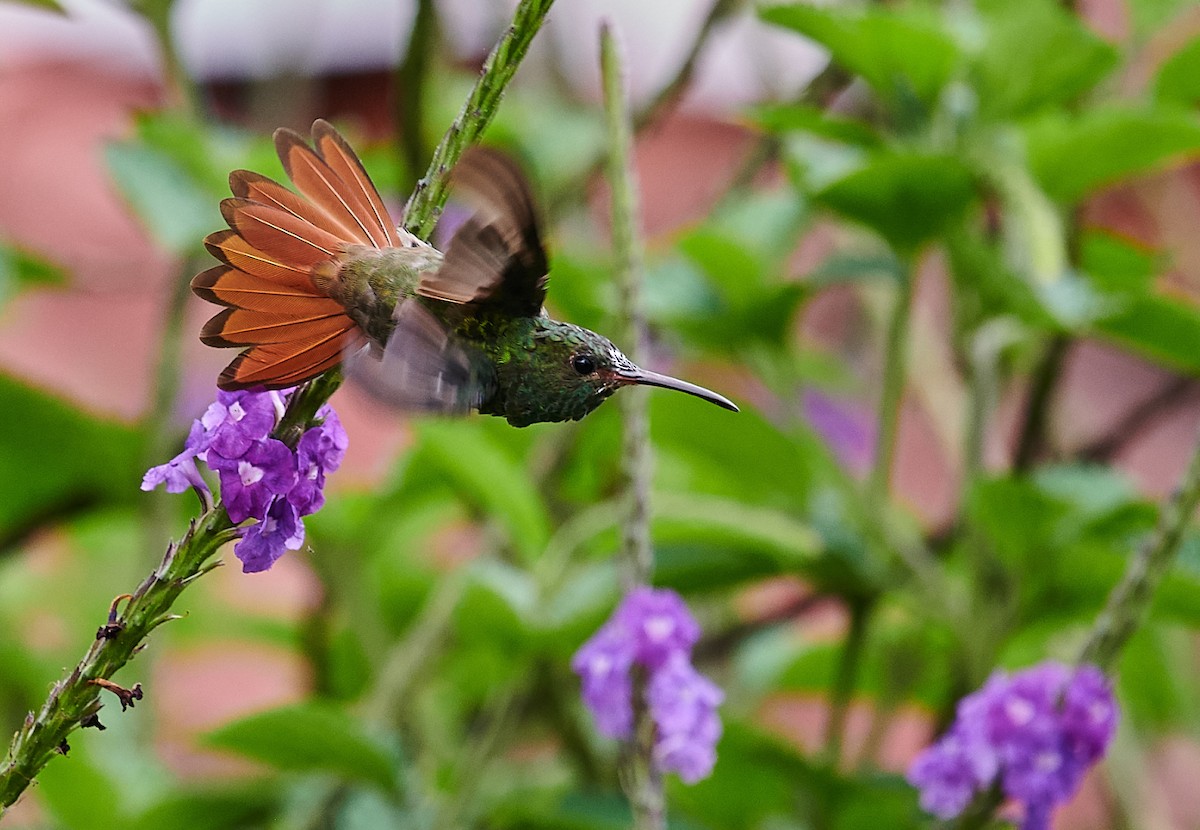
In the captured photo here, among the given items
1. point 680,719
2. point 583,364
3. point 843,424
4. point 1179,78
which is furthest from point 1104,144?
point 843,424

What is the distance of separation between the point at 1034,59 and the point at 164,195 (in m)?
0.99

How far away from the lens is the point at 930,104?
1.42 m

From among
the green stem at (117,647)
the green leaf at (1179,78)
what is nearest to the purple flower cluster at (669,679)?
the green stem at (117,647)

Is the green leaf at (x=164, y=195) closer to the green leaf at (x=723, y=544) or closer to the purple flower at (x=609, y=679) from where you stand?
the green leaf at (x=723, y=544)

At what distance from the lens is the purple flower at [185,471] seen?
2.01 feet

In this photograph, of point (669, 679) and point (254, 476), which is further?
point (669, 679)

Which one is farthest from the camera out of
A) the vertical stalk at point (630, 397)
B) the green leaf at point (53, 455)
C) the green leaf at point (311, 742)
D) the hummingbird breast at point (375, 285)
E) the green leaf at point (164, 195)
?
the green leaf at point (53, 455)

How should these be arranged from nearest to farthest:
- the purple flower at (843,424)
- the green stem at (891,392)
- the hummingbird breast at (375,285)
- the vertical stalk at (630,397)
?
the hummingbird breast at (375,285)
the vertical stalk at (630,397)
the green stem at (891,392)
the purple flower at (843,424)

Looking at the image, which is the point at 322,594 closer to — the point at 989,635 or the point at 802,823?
the point at 802,823

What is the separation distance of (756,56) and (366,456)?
5.50 feet

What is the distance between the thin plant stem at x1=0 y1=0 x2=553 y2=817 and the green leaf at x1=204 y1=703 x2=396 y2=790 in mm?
594

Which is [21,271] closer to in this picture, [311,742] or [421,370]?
[311,742]

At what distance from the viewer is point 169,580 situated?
587mm

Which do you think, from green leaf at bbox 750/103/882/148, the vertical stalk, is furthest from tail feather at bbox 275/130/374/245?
green leaf at bbox 750/103/882/148
